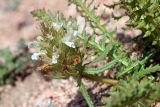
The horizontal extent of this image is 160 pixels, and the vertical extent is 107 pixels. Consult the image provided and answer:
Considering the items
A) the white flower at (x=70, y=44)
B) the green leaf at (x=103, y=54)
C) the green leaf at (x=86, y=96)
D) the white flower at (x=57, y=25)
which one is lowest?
the green leaf at (x=86, y=96)

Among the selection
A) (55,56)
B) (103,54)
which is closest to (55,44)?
(55,56)

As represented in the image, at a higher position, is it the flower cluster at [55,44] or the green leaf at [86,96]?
the flower cluster at [55,44]

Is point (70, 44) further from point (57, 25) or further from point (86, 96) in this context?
point (86, 96)

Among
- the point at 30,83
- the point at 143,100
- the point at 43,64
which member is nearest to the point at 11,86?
the point at 30,83

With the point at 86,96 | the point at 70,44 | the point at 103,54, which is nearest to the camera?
the point at 70,44

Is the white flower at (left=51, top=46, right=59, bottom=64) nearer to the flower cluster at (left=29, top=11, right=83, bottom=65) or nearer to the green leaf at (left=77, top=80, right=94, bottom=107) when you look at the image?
the flower cluster at (left=29, top=11, right=83, bottom=65)

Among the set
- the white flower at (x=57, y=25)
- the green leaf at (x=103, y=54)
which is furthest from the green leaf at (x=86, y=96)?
the white flower at (x=57, y=25)

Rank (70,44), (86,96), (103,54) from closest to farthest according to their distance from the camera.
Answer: (70,44)
(86,96)
(103,54)

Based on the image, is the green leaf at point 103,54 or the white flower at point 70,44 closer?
A: the white flower at point 70,44

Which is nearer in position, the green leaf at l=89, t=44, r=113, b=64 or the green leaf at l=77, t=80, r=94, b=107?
the green leaf at l=77, t=80, r=94, b=107

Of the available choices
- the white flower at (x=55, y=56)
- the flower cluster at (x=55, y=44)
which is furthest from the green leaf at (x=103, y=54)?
the white flower at (x=55, y=56)

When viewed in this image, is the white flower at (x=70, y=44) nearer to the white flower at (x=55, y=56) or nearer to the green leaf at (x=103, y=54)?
the white flower at (x=55, y=56)

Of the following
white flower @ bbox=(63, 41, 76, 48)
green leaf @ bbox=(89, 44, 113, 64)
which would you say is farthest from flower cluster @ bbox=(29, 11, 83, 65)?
green leaf @ bbox=(89, 44, 113, 64)
